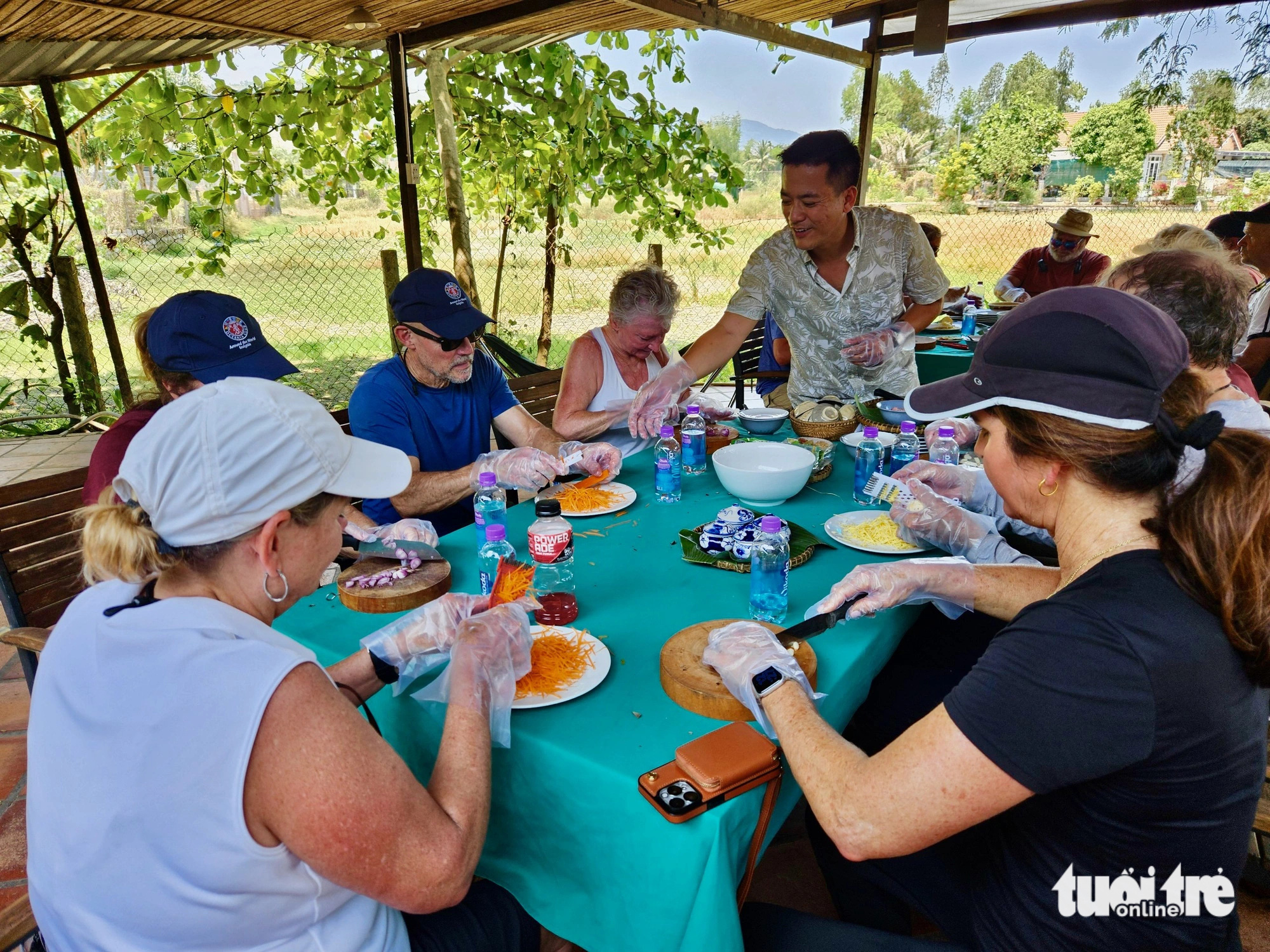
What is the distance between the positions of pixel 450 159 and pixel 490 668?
5247mm

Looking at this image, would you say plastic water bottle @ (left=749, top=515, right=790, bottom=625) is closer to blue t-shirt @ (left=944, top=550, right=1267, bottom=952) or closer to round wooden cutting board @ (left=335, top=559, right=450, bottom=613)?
blue t-shirt @ (left=944, top=550, right=1267, bottom=952)

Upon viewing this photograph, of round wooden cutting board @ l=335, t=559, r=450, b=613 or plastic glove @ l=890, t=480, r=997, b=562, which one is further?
plastic glove @ l=890, t=480, r=997, b=562

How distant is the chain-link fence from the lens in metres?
7.86

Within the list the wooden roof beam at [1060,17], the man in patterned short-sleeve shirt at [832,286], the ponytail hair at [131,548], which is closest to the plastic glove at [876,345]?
the man in patterned short-sleeve shirt at [832,286]

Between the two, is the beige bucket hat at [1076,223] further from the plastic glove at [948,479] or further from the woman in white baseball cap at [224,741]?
the woman in white baseball cap at [224,741]

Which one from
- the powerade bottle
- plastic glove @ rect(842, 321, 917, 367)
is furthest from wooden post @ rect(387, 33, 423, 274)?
the powerade bottle

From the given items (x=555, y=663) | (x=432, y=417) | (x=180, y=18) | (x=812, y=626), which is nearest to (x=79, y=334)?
(x=180, y=18)

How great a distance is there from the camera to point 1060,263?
21.1 feet

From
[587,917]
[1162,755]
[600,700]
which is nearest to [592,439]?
[600,700]

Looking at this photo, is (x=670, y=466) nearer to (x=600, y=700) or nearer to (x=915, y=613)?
(x=915, y=613)

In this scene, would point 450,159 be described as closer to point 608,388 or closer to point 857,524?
point 608,388

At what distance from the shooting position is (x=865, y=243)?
3.68 metres

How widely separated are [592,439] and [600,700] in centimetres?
204

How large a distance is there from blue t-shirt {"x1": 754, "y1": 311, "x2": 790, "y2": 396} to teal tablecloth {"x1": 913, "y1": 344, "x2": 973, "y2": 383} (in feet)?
3.08
